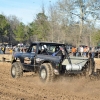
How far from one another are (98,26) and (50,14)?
914cm

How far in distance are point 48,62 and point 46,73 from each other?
54 centimetres

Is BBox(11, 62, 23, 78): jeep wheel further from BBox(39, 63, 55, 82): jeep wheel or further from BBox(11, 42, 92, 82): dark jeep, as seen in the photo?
BBox(39, 63, 55, 82): jeep wheel

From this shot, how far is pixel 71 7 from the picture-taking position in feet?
115

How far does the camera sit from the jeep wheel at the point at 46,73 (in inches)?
380

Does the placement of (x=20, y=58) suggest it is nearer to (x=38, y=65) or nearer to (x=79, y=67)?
(x=38, y=65)

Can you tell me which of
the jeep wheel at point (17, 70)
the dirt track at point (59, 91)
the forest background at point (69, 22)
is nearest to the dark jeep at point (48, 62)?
the jeep wheel at point (17, 70)

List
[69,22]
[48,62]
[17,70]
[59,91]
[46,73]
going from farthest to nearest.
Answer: [69,22]
[17,70]
[48,62]
[46,73]
[59,91]

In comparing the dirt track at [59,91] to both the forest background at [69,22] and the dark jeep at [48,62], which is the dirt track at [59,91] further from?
the forest background at [69,22]

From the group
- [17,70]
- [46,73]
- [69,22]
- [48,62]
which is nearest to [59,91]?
[46,73]

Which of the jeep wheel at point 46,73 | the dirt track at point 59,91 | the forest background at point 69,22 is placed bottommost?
the dirt track at point 59,91

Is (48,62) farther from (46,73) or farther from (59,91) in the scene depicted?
(59,91)

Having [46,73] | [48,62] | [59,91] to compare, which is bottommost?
[59,91]

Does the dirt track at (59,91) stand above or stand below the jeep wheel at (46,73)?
below

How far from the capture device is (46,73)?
32.0ft
